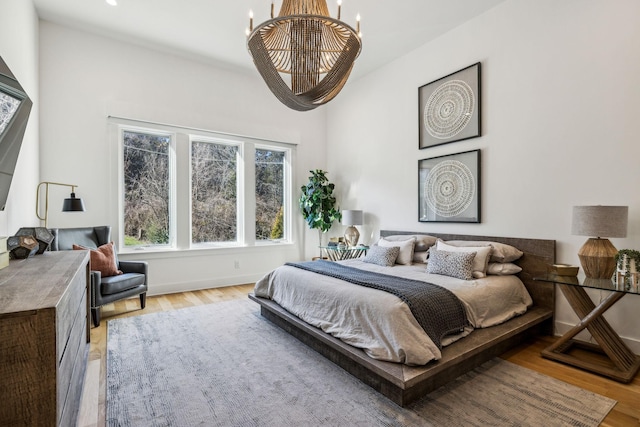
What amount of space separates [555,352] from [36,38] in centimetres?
614

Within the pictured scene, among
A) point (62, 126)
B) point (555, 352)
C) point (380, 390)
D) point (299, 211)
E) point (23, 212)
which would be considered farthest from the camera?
point (299, 211)

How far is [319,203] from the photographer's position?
215 inches

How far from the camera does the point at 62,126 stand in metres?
3.95

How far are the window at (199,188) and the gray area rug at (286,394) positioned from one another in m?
2.11

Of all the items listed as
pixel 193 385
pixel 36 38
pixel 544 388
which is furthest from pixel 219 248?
pixel 544 388

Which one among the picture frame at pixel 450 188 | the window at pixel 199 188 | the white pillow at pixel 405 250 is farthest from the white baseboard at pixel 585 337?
the window at pixel 199 188

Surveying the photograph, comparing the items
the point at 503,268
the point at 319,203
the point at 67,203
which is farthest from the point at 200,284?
the point at 503,268

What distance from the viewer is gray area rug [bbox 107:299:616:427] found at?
1859 mm

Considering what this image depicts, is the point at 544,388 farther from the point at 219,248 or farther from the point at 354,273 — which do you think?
the point at 219,248

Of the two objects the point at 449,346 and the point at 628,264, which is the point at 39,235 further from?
the point at 628,264

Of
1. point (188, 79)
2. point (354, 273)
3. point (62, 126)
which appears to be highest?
point (188, 79)

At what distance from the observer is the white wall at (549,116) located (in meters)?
2.74

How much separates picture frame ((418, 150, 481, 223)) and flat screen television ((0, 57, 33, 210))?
13.1 feet

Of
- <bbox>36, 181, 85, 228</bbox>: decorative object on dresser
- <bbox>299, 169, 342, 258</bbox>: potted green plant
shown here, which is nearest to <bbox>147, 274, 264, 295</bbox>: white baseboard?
<bbox>299, 169, 342, 258</bbox>: potted green plant
